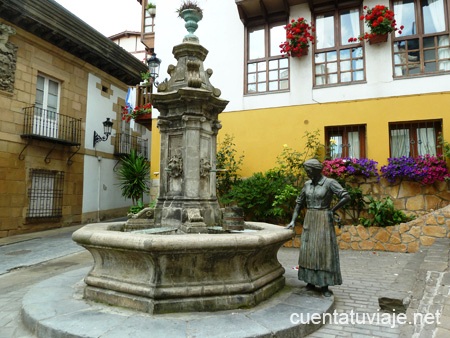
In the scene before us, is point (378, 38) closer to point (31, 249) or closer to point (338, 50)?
point (338, 50)

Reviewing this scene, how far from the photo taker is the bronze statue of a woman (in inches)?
149

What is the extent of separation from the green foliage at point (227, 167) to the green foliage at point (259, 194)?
698 mm

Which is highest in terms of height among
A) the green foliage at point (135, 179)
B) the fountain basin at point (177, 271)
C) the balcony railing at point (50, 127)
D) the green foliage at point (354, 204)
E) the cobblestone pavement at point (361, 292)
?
the balcony railing at point (50, 127)

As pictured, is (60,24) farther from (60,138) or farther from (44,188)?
(44,188)

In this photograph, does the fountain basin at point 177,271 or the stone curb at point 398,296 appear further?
the stone curb at point 398,296

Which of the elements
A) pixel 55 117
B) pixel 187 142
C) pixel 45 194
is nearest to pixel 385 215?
pixel 187 142

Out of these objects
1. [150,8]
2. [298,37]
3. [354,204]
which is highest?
[150,8]

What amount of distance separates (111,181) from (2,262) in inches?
320

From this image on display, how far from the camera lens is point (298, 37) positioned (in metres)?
9.28

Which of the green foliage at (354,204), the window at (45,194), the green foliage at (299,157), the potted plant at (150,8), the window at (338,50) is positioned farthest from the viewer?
the potted plant at (150,8)

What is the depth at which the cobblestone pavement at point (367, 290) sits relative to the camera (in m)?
3.12

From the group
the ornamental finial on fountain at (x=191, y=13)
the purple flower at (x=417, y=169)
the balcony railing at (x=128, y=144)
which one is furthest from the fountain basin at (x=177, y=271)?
the balcony railing at (x=128, y=144)

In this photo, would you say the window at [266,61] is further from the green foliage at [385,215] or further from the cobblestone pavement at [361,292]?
the cobblestone pavement at [361,292]

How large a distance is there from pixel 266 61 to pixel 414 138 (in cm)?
470
